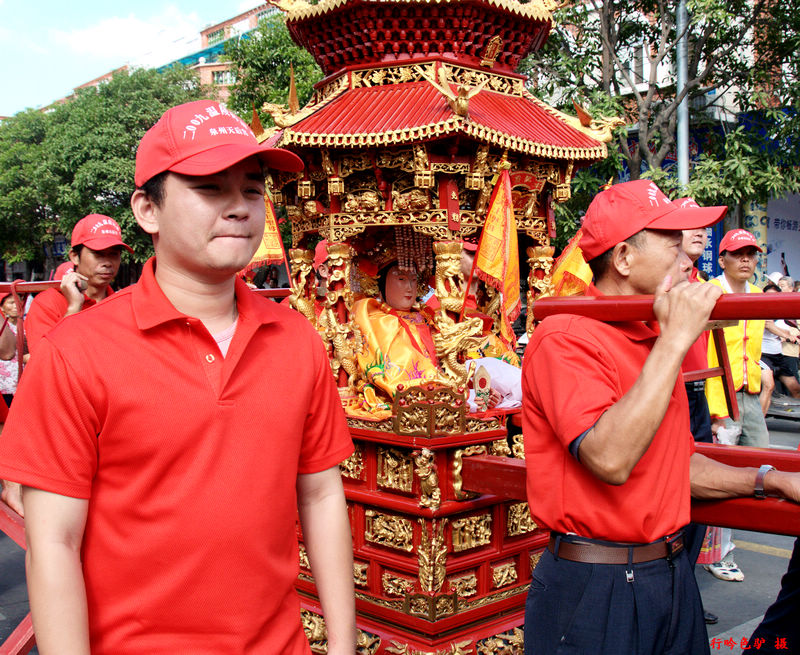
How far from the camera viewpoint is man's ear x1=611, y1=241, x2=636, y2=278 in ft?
6.93

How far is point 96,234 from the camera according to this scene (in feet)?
13.9

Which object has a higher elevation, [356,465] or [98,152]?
[98,152]

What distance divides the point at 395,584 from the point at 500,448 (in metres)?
0.91

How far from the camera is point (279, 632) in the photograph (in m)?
1.55

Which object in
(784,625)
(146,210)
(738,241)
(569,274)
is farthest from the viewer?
(569,274)

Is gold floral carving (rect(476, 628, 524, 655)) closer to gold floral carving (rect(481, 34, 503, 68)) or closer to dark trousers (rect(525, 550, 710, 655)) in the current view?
dark trousers (rect(525, 550, 710, 655))

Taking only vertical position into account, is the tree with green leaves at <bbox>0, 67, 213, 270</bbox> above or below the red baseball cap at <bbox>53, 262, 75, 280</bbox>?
above

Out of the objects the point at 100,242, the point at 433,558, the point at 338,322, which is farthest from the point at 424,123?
the point at 433,558

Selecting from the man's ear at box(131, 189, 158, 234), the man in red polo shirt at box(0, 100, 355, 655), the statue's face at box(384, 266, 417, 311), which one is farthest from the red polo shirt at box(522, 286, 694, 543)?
the statue's face at box(384, 266, 417, 311)

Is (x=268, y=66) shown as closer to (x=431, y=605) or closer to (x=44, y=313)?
(x=44, y=313)

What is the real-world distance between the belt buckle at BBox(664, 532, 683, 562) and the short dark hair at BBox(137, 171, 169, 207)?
155 cm

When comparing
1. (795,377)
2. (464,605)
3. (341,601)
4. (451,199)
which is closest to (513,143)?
(451,199)

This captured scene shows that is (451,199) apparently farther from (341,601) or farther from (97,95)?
(97,95)

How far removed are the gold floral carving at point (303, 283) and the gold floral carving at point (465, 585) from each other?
5.90 ft
